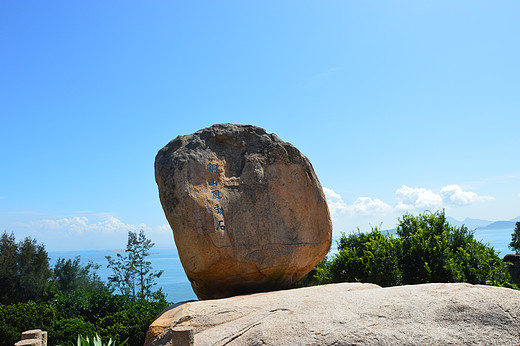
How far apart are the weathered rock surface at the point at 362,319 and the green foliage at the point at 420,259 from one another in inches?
147

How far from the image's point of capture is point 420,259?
9453 mm

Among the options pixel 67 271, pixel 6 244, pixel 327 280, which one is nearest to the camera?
pixel 327 280

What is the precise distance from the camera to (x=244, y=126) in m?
7.64

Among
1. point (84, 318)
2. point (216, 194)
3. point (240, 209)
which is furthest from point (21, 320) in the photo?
point (240, 209)

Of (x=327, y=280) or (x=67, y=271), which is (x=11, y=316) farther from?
(x=67, y=271)

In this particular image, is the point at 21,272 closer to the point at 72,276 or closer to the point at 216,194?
the point at 72,276

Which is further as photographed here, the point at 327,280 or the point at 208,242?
the point at 327,280

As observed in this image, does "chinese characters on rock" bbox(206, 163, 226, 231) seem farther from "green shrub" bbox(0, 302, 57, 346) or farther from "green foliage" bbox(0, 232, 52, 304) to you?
"green foliage" bbox(0, 232, 52, 304)

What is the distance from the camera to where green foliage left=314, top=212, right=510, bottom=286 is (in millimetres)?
8844

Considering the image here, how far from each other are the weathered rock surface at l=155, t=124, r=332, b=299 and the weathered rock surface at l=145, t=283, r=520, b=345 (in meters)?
1.13

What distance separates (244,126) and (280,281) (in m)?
2.84

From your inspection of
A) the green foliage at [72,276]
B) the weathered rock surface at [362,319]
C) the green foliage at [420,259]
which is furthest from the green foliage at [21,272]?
the weathered rock surface at [362,319]

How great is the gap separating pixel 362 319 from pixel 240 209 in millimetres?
2807

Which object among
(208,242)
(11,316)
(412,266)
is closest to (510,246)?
(412,266)
